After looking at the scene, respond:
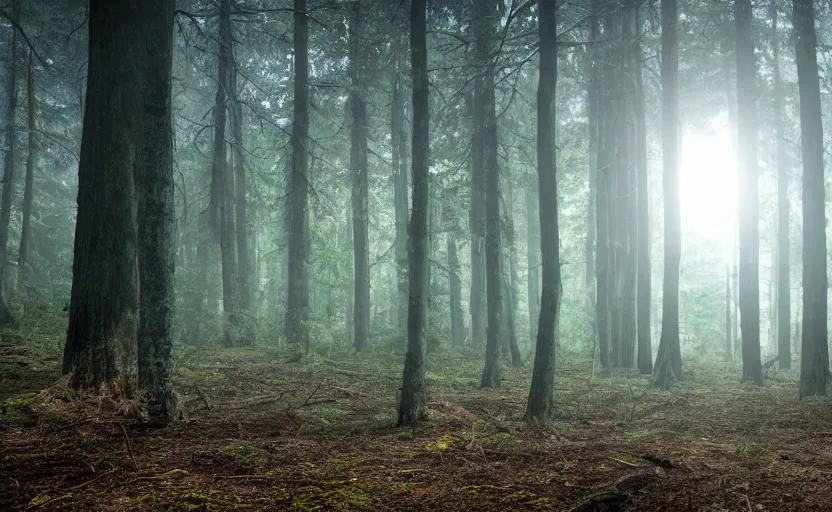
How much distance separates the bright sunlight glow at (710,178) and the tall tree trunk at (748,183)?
4.08 m

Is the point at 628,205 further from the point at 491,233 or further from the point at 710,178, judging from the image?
the point at 710,178

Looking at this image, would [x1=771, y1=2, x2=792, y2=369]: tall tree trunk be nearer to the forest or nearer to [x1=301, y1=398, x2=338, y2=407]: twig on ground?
the forest

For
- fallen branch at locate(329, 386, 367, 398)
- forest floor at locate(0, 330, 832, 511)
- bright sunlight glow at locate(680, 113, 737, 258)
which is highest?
bright sunlight glow at locate(680, 113, 737, 258)

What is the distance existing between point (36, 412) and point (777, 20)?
25282 millimetres

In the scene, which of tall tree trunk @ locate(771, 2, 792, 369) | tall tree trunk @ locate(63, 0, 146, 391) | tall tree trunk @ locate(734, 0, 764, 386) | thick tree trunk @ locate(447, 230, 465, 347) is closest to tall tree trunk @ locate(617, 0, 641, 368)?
tall tree trunk @ locate(734, 0, 764, 386)

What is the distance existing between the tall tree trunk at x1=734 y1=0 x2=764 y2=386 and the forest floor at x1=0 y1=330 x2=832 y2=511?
4378 millimetres

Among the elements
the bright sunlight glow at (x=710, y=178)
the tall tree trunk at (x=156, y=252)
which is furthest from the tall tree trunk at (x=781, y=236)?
the tall tree trunk at (x=156, y=252)

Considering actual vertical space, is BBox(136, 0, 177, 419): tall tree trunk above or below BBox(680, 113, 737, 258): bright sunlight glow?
below

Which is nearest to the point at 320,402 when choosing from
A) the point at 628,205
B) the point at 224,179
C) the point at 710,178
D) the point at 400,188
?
the point at 224,179

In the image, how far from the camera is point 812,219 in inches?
508

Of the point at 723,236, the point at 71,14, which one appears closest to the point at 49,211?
the point at 71,14

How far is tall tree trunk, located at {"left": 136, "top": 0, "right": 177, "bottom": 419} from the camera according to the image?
7.52 metres

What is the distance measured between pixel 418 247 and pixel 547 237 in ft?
7.24

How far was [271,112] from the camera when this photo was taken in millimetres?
27453
